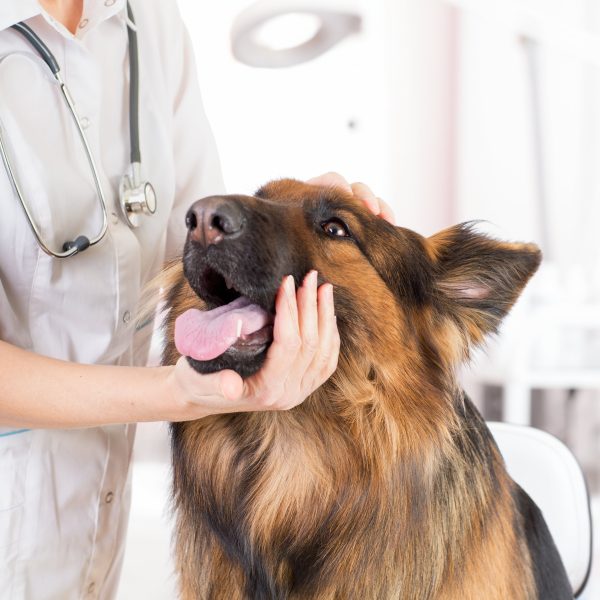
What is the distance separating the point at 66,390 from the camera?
1.18 metres

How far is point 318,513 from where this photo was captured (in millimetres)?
1340

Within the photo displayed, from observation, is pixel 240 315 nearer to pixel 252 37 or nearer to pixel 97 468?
pixel 97 468

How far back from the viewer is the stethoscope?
4.14 ft

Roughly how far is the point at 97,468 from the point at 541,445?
108 centimetres

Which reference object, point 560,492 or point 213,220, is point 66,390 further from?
point 560,492

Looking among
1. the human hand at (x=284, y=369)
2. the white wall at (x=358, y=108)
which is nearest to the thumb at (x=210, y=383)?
the human hand at (x=284, y=369)

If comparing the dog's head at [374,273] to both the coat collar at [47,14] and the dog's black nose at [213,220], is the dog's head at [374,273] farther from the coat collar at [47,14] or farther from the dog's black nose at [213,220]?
the coat collar at [47,14]

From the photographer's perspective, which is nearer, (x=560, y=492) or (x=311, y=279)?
(x=311, y=279)

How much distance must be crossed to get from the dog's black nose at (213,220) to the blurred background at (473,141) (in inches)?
90.7

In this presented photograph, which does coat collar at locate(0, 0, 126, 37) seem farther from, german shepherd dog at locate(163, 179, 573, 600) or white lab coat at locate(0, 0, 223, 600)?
german shepherd dog at locate(163, 179, 573, 600)

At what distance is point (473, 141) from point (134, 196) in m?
2.90

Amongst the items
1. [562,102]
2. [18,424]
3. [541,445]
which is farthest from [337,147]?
[18,424]

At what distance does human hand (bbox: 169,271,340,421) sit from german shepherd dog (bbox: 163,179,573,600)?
7.2 inches

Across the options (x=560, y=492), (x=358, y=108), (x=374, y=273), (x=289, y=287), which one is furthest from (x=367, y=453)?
(x=358, y=108)
